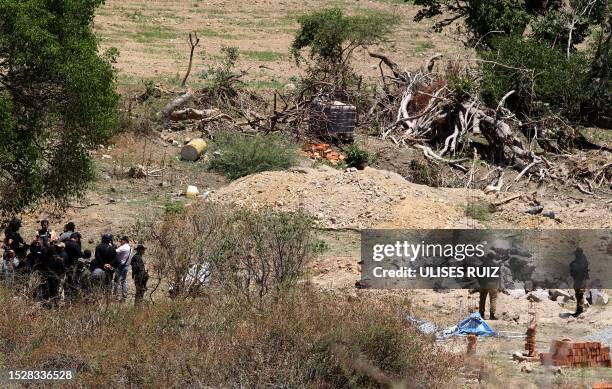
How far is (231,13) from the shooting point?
40.7 metres

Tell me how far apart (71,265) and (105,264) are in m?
0.39

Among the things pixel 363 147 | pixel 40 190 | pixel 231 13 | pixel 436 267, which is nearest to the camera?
pixel 40 190

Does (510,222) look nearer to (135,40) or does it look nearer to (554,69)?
(554,69)

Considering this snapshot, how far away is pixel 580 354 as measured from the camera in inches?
459

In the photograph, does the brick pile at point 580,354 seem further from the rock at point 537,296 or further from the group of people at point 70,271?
the group of people at point 70,271

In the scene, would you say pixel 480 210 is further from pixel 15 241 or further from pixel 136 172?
pixel 15 241

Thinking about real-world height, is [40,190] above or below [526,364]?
above

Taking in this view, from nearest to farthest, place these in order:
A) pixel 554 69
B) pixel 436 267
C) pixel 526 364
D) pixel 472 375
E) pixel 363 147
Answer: pixel 472 375 < pixel 526 364 < pixel 436 267 < pixel 363 147 < pixel 554 69

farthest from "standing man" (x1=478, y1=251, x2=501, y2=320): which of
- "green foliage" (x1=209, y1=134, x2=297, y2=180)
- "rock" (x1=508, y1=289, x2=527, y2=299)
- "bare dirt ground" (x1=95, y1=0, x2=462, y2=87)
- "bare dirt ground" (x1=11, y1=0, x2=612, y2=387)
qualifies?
"bare dirt ground" (x1=95, y1=0, x2=462, y2=87)

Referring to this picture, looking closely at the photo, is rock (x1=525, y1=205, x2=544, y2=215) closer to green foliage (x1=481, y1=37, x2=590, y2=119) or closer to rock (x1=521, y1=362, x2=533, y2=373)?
green foliage (x1=481, y1=37, x2=590, y2=119)

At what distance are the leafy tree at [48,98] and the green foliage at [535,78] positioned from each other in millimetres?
13105

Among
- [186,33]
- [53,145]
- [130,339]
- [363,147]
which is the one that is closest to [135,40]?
[186,33]

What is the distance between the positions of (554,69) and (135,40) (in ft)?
45.8

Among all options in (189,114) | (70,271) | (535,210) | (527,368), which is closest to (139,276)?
(70,271)
